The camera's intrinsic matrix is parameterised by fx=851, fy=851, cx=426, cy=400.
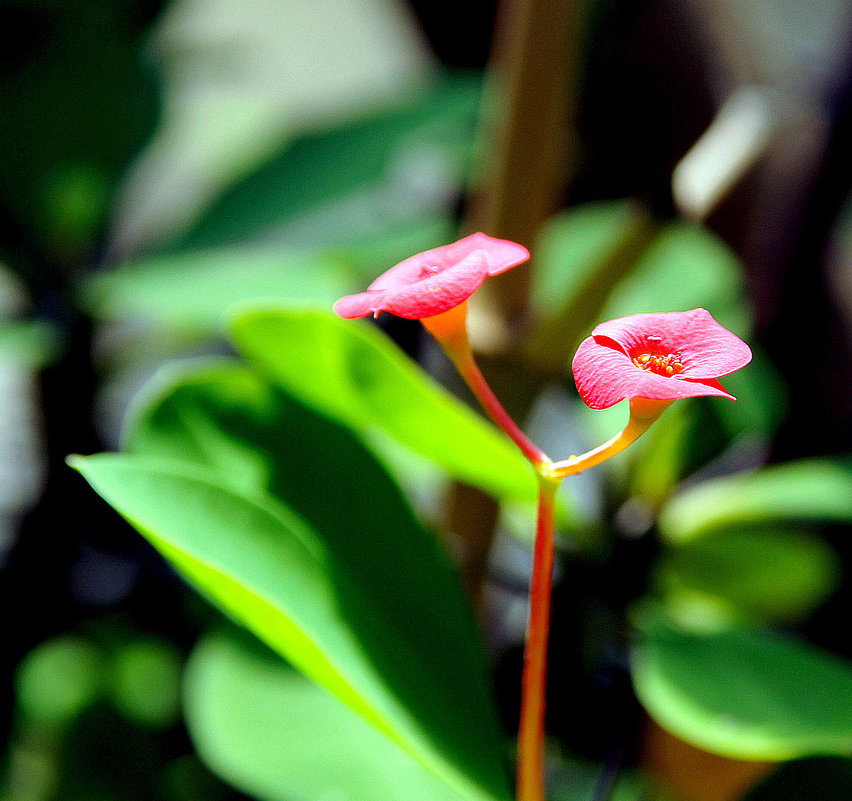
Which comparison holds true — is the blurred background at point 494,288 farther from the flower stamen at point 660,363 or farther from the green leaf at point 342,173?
the flower stamen at point 660,363

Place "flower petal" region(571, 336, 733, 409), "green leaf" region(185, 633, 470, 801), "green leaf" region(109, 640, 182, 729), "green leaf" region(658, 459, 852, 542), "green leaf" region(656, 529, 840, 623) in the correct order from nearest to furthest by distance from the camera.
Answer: "flower petal" region(571, 336, 733, 409) < "green leaf" region(185, 633, 470, 801) < "green leaf" region(658, 459, 852, 542) < "green leaf" region(656, 529, 840, 623) < "green leaf" region(109, 640, 182, 729)

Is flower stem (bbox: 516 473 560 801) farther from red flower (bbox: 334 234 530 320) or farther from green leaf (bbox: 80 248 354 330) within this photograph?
green leaf (bbox: 80 248 354 330)

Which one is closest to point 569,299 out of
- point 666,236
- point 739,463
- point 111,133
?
point 666,236

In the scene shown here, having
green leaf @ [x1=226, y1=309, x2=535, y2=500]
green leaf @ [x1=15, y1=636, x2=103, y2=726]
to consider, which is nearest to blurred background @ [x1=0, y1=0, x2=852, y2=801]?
green leaf @ [x1=15, y1=636, x2=103, y2=726]

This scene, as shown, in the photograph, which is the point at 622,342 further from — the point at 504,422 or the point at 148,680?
the point at 148,680

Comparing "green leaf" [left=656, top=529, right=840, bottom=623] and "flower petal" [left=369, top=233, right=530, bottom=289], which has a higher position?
"flower petal" [left=369, top=233, right=530, bottom=289]

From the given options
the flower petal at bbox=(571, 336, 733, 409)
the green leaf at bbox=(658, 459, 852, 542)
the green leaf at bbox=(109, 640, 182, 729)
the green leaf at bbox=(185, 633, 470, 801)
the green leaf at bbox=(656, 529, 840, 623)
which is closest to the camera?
the flower petal at bbox=(571, 336, 733, 409)

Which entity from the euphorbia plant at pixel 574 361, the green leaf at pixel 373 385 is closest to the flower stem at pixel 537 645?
the euphorbia plant at pixel 574 361

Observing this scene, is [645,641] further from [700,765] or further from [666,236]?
[666,236]
